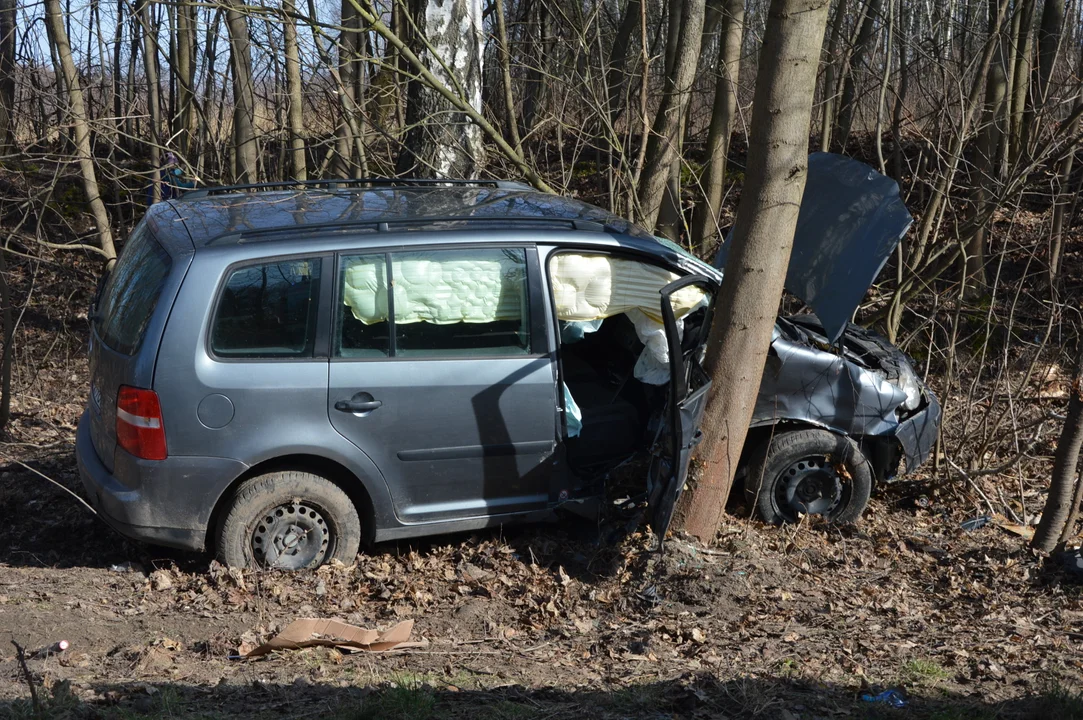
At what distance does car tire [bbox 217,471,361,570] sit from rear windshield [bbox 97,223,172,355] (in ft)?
3.04

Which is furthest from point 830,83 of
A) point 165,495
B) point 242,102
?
point 165,495

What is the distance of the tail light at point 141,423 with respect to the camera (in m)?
4.55

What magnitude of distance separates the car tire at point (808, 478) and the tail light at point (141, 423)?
3.26 meters

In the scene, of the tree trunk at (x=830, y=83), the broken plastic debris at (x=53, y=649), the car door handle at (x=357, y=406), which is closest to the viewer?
the broken plastic debris at (x=53, y=649)

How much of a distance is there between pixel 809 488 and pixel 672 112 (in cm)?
444

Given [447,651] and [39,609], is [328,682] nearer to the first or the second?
[447,651]

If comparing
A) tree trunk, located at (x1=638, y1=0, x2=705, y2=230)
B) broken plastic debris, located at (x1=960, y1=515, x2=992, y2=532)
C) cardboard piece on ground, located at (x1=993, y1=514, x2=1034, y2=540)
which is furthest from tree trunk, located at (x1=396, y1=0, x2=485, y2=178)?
cardboard piece on ground, located at (x1=993, y1=514, x2=1034, y2=540)

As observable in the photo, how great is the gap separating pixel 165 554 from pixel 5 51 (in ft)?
27.4

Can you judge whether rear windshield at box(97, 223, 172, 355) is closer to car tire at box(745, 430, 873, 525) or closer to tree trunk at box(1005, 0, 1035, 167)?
car tire at box(745, 430, 873, 525)

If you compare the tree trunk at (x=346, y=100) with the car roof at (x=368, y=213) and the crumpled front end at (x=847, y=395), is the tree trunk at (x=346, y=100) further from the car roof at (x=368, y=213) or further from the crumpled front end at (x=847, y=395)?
the crumpled front end at (x=847, y=395)

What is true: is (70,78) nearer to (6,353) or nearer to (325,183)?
(6,353)

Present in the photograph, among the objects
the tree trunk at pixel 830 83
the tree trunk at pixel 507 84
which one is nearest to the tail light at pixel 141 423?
the tree trunk at pixel 507 84

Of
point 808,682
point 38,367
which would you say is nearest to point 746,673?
point 808,682

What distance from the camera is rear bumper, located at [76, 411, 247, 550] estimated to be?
183 inches
